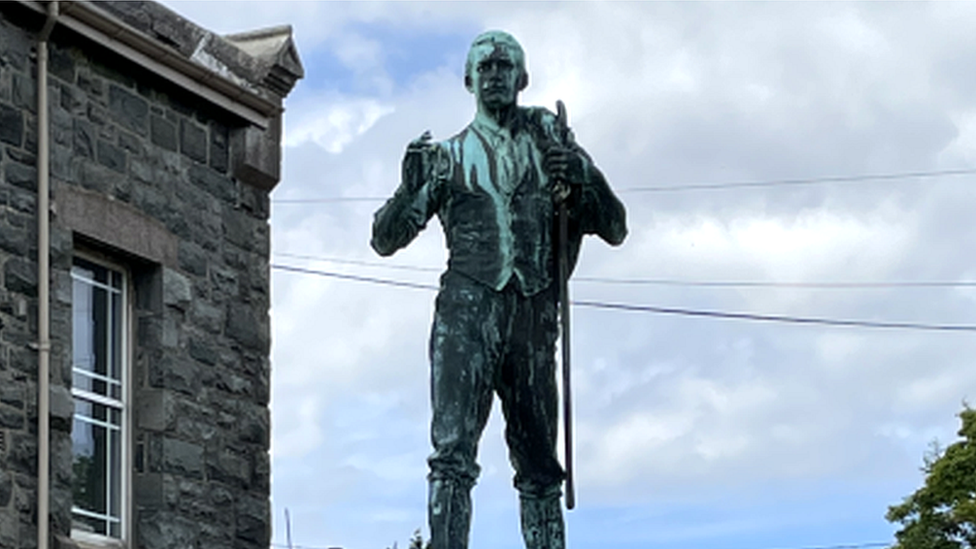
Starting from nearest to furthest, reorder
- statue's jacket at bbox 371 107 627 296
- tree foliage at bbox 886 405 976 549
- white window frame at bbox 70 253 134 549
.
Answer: statue's jacket at bbox 371 107 627 296
white window frame at bbox 70 253 134 549
tree foliage at bbox 886 405 976 549

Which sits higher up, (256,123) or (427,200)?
(256,123)

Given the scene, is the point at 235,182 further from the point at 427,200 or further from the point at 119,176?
the point at 427,200

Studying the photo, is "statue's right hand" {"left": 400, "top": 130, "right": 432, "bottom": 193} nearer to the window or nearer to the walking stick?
the walking stick

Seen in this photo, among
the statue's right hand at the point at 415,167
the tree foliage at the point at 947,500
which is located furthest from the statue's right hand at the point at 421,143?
the tree foliage at the point at 947,500

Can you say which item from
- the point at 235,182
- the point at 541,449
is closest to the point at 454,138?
the point at 541,449

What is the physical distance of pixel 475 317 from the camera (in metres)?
9.21

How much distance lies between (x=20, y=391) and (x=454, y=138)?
195 inches

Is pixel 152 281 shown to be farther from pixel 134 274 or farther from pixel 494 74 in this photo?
pixel 494 74

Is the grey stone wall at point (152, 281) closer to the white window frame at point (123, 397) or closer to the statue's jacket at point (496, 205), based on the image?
the white window frame at point (123, 397)

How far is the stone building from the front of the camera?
13.8m

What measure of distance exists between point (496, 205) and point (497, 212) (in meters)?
0.03

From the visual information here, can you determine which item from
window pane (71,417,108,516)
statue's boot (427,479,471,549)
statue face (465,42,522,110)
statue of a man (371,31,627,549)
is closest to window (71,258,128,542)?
window pane (71,417,108,516)

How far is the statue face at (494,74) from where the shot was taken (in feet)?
31.1

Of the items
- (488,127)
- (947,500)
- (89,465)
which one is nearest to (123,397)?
(89,465)
